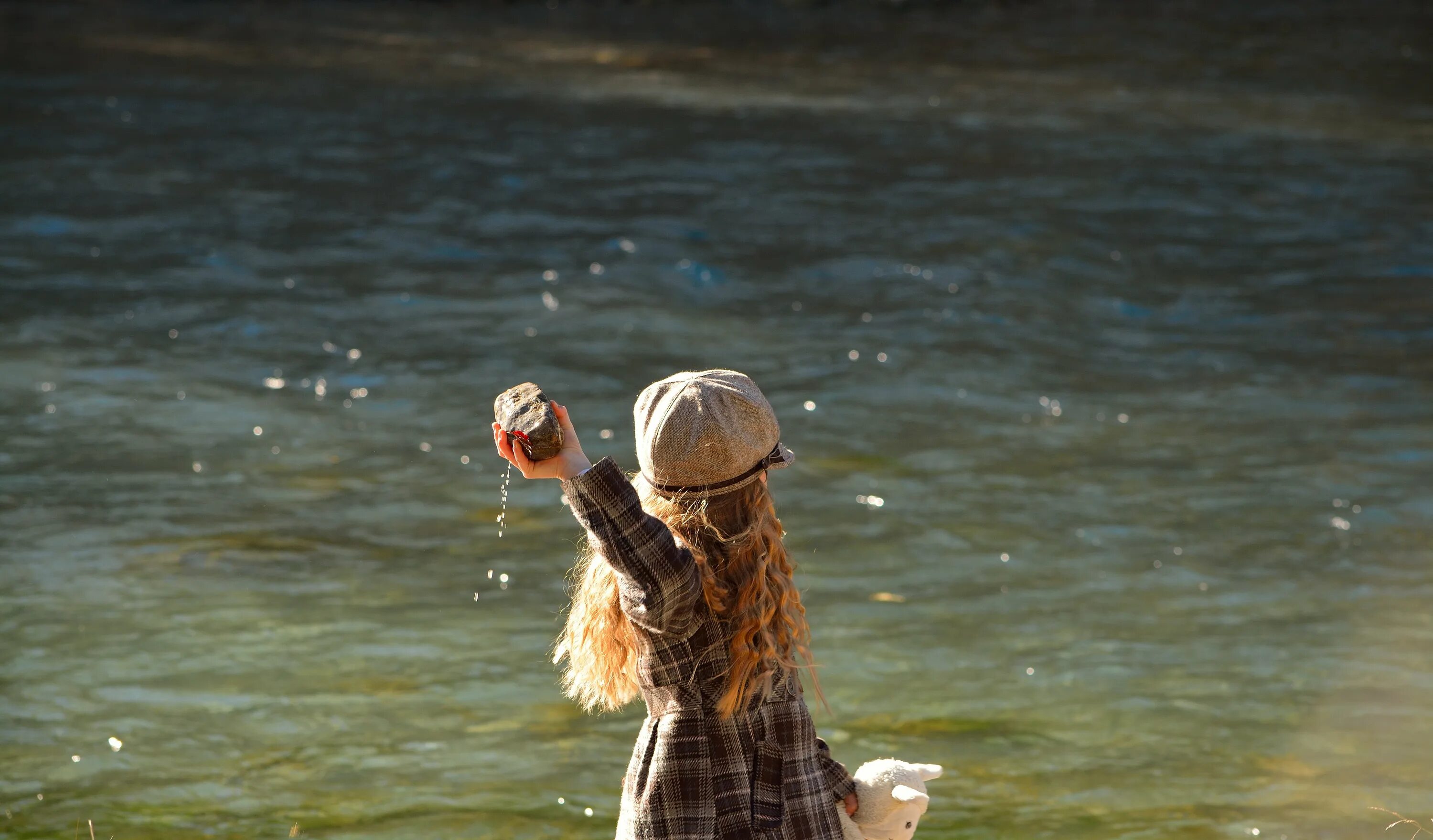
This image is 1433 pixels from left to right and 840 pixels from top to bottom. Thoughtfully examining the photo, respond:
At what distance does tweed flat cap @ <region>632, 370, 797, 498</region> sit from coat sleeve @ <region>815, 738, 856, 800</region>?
51 centimetres

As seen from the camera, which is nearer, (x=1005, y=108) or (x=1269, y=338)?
(x=1269, y=338)

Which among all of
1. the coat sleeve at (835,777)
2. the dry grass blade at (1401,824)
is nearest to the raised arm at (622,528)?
the coat sleeve at (835,777)

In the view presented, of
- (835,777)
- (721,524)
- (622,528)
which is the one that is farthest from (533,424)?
(835,777)

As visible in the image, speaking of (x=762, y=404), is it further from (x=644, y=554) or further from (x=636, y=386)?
(x=636, y=386)

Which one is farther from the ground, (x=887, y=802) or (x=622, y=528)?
(x=622, y=528)

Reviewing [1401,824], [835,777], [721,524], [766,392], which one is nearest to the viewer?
[721,524]

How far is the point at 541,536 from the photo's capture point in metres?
7.16

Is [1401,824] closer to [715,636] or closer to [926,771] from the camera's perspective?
[926,771]

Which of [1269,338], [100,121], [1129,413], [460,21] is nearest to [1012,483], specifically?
[1129,413]

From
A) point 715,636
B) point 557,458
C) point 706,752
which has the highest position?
point 557,458

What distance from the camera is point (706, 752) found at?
9.15ft

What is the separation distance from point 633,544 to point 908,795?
2.27ft

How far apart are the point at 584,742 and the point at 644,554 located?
303 centimetres

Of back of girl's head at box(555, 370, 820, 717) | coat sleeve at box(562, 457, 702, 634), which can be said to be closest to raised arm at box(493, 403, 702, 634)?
coat sleeve at box(562, 457, 702, 634)
